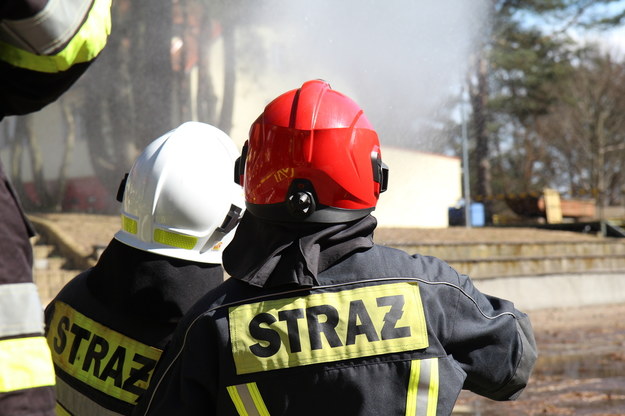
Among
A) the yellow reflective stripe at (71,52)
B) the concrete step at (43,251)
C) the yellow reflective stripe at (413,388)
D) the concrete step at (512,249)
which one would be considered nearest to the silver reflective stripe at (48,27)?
the yellow reflective stripe at (71,52)

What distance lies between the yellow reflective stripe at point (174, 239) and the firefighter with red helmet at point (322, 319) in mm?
833

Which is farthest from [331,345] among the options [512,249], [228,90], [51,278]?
[228,90]

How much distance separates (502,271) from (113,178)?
38.4ft

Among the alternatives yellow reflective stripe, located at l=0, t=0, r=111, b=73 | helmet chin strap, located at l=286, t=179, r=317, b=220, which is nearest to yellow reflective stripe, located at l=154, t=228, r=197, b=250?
helmet chin strap, located at l=286, t=179, r=317, b=220

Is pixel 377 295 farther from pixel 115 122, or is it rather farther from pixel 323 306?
pixel 115 122

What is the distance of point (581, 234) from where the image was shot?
22344mm

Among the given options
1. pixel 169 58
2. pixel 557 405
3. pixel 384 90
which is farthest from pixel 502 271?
pixel 169 58

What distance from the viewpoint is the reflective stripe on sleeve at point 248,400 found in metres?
1.97

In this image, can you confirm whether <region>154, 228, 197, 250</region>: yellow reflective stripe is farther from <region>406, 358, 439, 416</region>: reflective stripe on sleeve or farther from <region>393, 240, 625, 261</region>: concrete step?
<region>393, 240, 625, 261</region>: concrete step

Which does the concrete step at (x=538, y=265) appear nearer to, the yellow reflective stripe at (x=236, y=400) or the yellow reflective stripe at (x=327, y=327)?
the yellow reflective stripe at (x=327, y=327)

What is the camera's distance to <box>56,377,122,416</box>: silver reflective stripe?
254 centimetres

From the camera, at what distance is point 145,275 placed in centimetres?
264

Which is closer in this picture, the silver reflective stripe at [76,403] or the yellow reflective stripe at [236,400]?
the yellow reflective stripe at [236,400]

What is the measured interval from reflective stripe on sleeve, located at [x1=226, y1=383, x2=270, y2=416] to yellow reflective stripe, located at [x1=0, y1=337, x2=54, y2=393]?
676mm
